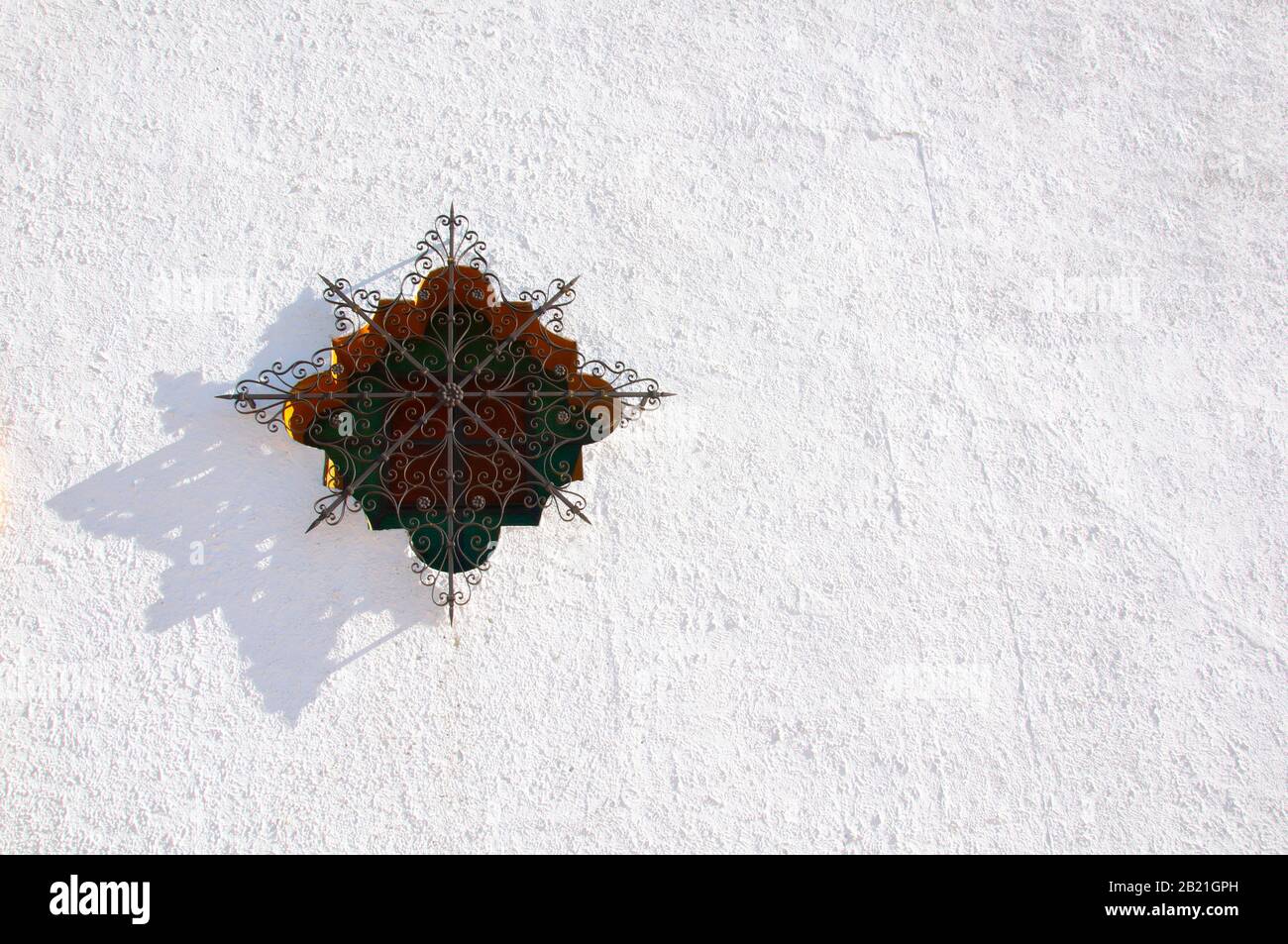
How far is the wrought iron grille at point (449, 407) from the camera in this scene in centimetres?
322

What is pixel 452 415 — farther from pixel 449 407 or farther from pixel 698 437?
pixel 698 437

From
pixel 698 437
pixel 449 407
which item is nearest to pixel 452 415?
pixel 449 407

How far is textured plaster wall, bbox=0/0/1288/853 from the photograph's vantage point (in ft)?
10.2

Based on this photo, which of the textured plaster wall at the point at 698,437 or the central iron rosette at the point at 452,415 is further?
the central iron rosette at the point at 452,415

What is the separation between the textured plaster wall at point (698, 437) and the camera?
3.11m

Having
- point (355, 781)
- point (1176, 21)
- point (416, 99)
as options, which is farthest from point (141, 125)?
point (1176, 21)

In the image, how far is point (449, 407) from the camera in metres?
3.24

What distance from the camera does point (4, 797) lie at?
3031 millimetres

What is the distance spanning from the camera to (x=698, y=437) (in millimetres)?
3332

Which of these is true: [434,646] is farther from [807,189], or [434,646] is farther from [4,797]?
[807,189]

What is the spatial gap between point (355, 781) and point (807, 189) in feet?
6.94

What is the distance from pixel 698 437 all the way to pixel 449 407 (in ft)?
2.29

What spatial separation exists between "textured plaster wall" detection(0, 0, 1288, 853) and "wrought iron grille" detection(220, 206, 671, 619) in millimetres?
84

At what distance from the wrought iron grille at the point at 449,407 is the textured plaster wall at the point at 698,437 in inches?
3.3
